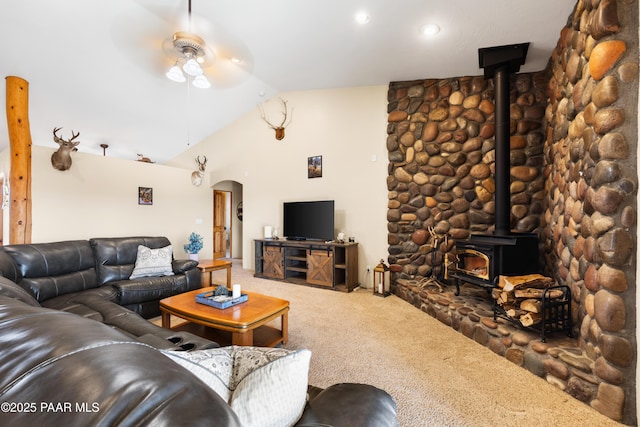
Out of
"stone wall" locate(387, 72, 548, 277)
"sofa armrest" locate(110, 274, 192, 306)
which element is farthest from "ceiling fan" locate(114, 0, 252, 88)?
"stone wall" locate(387, 72, 548, 277)


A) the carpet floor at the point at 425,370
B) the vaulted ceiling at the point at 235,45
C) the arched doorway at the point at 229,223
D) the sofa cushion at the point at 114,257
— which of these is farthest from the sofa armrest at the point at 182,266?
the arched doorway at the point at 229,223

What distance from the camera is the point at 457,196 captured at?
3979mm

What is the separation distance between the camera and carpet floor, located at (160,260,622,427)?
173 centimetres

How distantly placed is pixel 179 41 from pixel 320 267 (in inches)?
137

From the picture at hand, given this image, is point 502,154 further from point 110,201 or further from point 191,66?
point 110,201

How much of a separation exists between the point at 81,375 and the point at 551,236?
12.5 ft

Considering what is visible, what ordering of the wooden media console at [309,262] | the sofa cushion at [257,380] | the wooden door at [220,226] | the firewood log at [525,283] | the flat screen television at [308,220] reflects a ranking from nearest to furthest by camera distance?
the sofa cushion at [257,380] → the firewood log at [525,283] → the wooden media console at [309,262] → the flat screen television at [308,220] → the wooden door at [220,226]

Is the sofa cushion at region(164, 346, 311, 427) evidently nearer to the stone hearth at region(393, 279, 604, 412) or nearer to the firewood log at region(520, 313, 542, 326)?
the stone hearth at region(393, 279, 604, 412)

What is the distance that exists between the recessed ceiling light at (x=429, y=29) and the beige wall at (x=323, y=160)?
1.46 metres

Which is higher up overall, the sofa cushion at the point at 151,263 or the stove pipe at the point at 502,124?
the stove pipe at the point at 502,124

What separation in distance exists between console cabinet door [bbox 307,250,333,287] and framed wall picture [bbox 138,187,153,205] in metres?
3.16

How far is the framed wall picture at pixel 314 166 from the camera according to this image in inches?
200

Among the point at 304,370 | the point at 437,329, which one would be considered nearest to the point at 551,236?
the point at 437,329

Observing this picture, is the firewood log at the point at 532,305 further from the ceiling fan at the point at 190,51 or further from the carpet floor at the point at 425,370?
the ceiling fan at the point at 190,51
